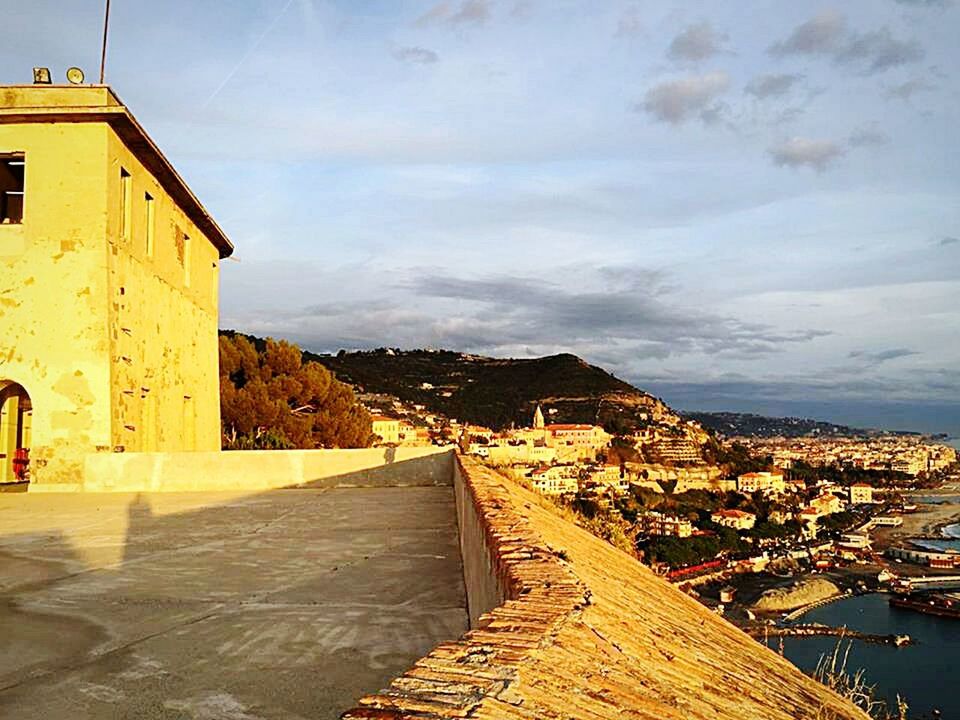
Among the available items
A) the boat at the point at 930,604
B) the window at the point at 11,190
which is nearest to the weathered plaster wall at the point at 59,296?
the window at the point at 11,190

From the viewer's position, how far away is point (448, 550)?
6.90 meters

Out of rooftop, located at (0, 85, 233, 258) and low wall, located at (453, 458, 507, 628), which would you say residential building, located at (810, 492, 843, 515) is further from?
low wall, located at (453, 458, 507, 628)

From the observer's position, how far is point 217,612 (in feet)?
15.1

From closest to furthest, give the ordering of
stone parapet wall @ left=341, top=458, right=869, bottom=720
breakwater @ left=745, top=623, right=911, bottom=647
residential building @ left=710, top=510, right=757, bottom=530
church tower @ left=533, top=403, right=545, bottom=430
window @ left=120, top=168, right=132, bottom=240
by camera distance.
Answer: stone parapet wall @ left=341, top=458, right=869, bottom=720, window @ left=120, top=168, right=132, bottom=240, breakwater @ left=745, top=623, right=911, bottom=647, residential building @ left=710, top=510, right=757, bottom=530, church tower @ left=533, top=403, right=545, bottom=430

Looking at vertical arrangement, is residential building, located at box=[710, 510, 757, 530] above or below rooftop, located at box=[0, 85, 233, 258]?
below

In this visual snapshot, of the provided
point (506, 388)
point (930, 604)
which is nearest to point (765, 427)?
point (506, 388)

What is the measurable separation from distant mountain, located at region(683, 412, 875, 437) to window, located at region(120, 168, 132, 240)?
134704mm

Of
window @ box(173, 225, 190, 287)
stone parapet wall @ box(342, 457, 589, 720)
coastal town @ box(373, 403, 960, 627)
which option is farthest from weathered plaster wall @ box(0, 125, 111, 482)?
stone parapet wall @ box(342, 457, 589, 720)

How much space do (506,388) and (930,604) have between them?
63.1 meters

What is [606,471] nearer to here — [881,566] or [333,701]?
[881,566]

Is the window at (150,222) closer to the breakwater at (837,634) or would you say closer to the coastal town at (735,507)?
the coastal town at (735,507)

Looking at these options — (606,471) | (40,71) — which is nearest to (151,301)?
(40,71)

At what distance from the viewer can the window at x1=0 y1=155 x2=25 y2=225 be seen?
15133mm

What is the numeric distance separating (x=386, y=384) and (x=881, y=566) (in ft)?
155
